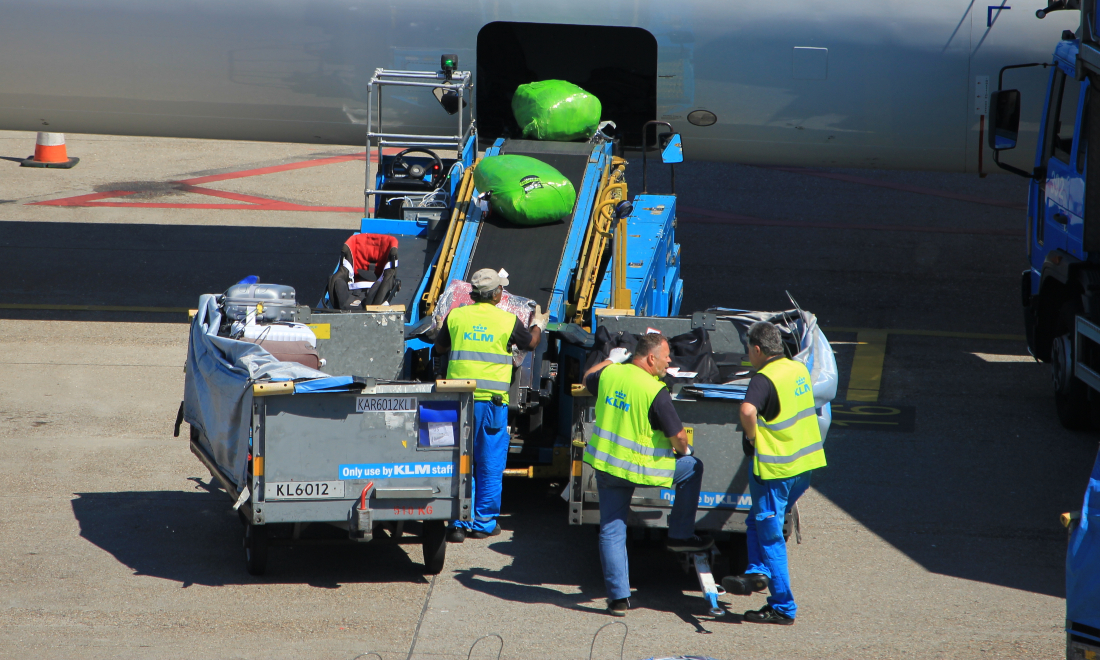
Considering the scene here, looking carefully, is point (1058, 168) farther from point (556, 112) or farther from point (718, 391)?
point (718, 391)

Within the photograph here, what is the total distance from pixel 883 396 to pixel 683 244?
6.49 m

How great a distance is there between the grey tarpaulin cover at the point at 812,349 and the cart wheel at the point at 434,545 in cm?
240

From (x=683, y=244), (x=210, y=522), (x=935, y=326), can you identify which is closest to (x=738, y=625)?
(x=210, y=522)

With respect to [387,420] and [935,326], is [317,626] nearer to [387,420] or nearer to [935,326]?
[387,420]

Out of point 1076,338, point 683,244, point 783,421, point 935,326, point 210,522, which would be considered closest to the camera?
point 783,421

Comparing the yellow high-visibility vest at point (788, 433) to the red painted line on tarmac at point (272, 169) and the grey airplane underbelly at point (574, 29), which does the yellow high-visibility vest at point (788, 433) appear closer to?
the grey airplane underbelly at point (574, 29)

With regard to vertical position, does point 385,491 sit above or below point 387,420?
below

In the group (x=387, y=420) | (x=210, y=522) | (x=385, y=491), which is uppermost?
(x=387, y=420)

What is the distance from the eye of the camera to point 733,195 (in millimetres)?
20141

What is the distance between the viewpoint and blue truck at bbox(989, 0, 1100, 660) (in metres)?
9.45

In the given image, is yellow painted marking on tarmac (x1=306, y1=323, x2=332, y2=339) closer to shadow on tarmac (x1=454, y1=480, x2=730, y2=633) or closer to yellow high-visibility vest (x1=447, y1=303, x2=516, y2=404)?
yellow high-visibility vest (x1=447, y1=303, x2=516, y2=404)

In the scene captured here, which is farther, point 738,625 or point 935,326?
point 935,326

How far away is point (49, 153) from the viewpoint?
2111 centimetres

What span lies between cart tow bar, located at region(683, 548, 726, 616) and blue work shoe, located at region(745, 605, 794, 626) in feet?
0.54
